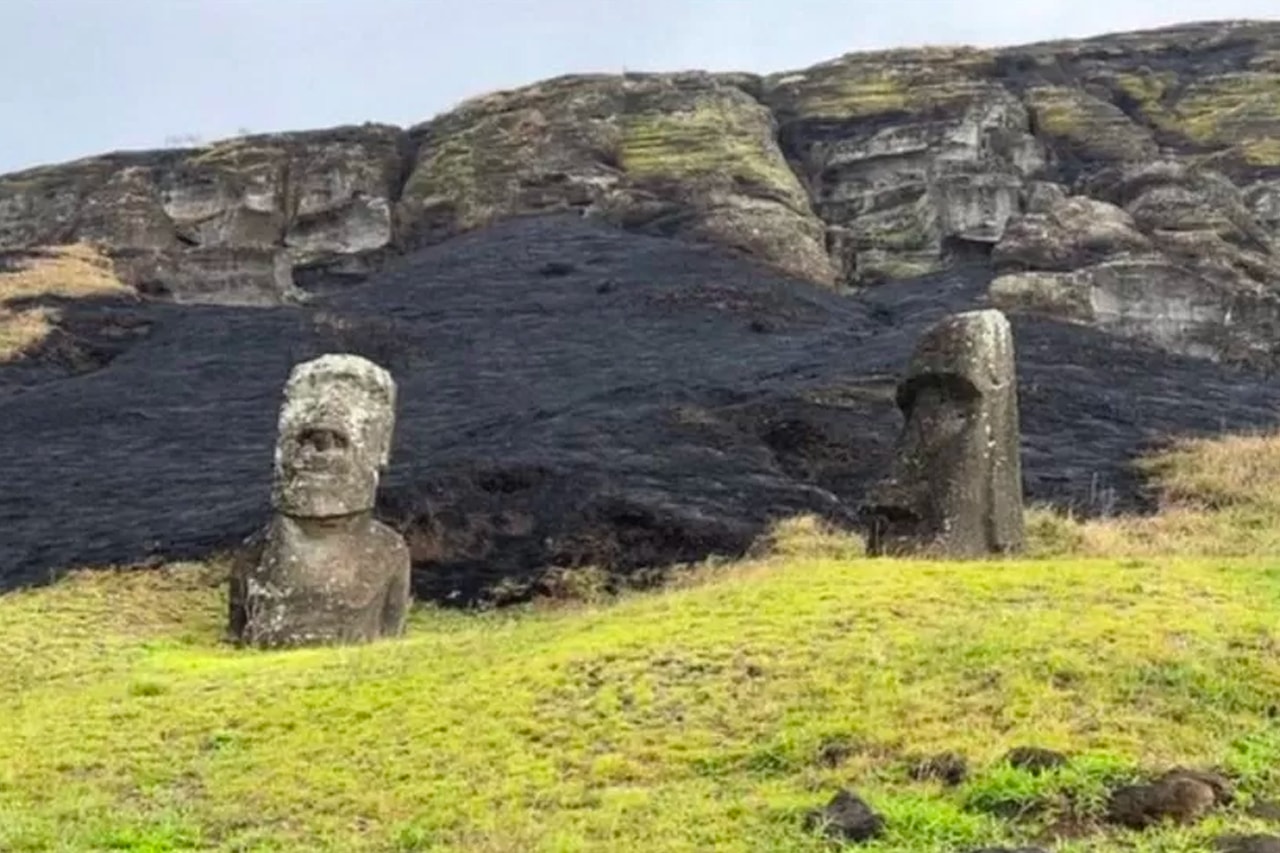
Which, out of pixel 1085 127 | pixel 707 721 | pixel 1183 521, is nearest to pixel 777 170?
pixel 1085 127

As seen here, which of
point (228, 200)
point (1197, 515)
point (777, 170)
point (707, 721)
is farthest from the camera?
point (228, 200)

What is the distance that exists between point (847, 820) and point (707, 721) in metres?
2.33

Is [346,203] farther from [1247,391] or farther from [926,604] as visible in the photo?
[926,604]

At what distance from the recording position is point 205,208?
55.6m

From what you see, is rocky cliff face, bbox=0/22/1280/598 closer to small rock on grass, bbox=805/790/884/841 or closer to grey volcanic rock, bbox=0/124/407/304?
grey volcanic rock, bbox=0/124/407/304

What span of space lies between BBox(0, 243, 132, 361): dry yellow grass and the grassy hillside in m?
24.5

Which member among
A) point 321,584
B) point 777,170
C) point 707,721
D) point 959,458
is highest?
point 777,170

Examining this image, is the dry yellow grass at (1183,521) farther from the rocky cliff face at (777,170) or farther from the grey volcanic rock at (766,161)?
the grey volcanic rock at (766,161)

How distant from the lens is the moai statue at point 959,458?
59.1 ft

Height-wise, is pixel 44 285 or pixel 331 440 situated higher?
pixel 331 440

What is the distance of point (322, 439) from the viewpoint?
18.5 meters

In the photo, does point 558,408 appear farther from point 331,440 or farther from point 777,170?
point 777,170

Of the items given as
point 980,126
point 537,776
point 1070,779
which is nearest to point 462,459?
point 537,776

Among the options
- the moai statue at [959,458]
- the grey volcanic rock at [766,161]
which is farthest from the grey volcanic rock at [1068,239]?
the moai statue at [959,458]
